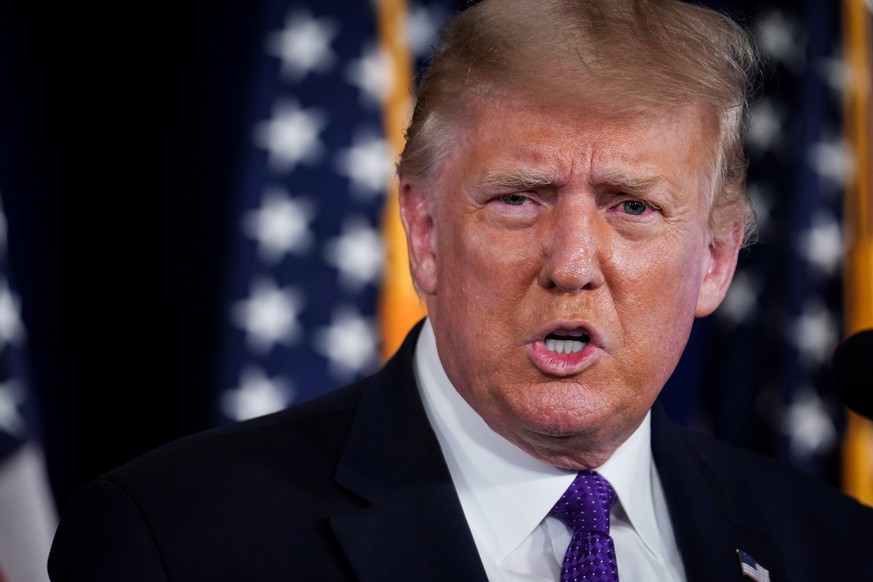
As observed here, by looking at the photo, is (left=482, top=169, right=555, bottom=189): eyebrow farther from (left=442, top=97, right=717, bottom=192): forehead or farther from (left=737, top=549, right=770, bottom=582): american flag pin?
(left=737, top=549, right=770, bottom=582): american flag pin

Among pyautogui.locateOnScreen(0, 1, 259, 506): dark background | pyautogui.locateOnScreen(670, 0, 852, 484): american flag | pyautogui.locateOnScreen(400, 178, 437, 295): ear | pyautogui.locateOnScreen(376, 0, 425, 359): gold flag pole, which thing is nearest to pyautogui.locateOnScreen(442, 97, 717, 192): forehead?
pyautogui.locateOnScreen(400, 178, 437, 295): ear

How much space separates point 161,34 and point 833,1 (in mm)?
2272

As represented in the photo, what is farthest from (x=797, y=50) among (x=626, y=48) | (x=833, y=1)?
(x=626, y=48)

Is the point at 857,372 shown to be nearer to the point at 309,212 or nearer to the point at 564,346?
the point at 564,346

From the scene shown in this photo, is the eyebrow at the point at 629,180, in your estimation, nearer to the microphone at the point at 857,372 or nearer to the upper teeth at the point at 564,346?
the upper teeth at the point at 564,346

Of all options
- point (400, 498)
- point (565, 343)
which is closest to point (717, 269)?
point (565, 343)

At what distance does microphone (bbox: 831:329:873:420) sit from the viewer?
1587mm

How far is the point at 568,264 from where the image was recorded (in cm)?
162

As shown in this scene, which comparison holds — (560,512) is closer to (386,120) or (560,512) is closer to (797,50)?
(386,120)

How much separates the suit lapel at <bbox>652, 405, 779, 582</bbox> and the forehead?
56 centimetres

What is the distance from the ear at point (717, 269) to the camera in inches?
75.9

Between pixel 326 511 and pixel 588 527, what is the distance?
1.35 ft

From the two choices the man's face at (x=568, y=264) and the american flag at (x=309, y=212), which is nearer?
the man's face at (x=568, y=264)

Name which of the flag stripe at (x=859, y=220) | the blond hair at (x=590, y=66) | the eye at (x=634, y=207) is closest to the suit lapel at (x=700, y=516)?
the blond hair at (x=590, y=66)
